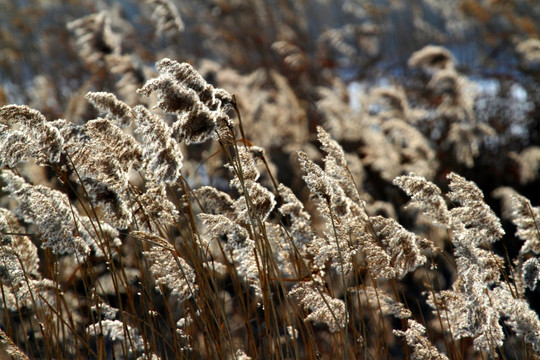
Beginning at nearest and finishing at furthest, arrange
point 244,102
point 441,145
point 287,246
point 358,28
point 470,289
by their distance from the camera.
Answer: point 470,289, point 287,246, point 244,102, point 441,145, point 358,28

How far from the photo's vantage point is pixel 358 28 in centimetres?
730

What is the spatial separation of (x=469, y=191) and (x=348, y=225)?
0.35m

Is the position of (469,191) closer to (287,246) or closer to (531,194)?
(287,246)

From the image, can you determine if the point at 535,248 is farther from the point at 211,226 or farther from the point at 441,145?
the point at 441,145

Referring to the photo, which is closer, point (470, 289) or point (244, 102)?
point (470, 289)

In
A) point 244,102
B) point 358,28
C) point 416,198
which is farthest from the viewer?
point 358,28

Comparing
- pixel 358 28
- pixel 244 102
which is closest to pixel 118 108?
pixel 244 102

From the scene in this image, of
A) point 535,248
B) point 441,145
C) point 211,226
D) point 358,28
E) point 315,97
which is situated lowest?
point 535,248

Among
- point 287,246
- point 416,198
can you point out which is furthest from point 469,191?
point 287,246

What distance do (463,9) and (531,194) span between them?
139 inches

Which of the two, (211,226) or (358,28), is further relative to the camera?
(358,28)

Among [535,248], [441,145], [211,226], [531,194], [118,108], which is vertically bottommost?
[535,248]

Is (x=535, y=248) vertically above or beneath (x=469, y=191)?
beneath

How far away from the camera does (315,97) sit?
6574 mm
